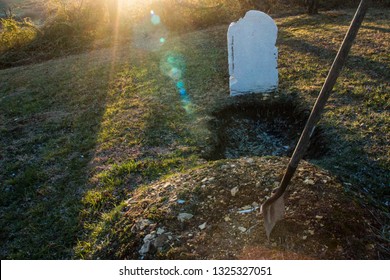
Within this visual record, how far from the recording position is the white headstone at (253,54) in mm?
5977

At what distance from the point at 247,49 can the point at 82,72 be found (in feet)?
15.4

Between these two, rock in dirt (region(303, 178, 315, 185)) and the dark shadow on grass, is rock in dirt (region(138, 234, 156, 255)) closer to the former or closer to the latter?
rock in dirt (region(303, 178, 315, 185))

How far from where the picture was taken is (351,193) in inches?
135

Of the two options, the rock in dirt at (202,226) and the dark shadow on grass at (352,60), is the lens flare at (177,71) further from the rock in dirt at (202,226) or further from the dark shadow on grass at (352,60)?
the rock in dirt at (202,226)

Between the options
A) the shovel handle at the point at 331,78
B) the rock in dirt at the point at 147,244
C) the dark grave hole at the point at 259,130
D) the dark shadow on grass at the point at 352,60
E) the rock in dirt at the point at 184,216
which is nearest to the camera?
the shovel handle at the point at 331,78

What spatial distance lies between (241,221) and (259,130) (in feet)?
9.13

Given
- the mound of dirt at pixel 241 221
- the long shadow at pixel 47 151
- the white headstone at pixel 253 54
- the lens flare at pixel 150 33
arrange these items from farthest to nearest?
1. the lens flare at pixel 150 33
2. the white headstone at pixel 253 54
3. the long shadow at pixel 47 151
4. the mound of dirt at pixel 241 221

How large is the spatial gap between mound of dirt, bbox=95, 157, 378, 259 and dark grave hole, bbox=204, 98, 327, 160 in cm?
114

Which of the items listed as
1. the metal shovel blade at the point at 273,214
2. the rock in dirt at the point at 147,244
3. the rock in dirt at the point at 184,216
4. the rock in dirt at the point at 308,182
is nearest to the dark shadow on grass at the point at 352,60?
the rock in dirt at the point at 308,182

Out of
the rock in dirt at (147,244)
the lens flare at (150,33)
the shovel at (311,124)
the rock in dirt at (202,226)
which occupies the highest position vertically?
the shovel at (311,124)

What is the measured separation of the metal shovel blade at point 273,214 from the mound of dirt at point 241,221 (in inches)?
3.4

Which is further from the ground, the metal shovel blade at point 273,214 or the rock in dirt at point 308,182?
the metal shovel blade at point 273,214

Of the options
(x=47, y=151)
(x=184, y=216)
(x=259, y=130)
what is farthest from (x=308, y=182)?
(x=47, y=151)

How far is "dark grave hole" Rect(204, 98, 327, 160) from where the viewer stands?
16.3ft
